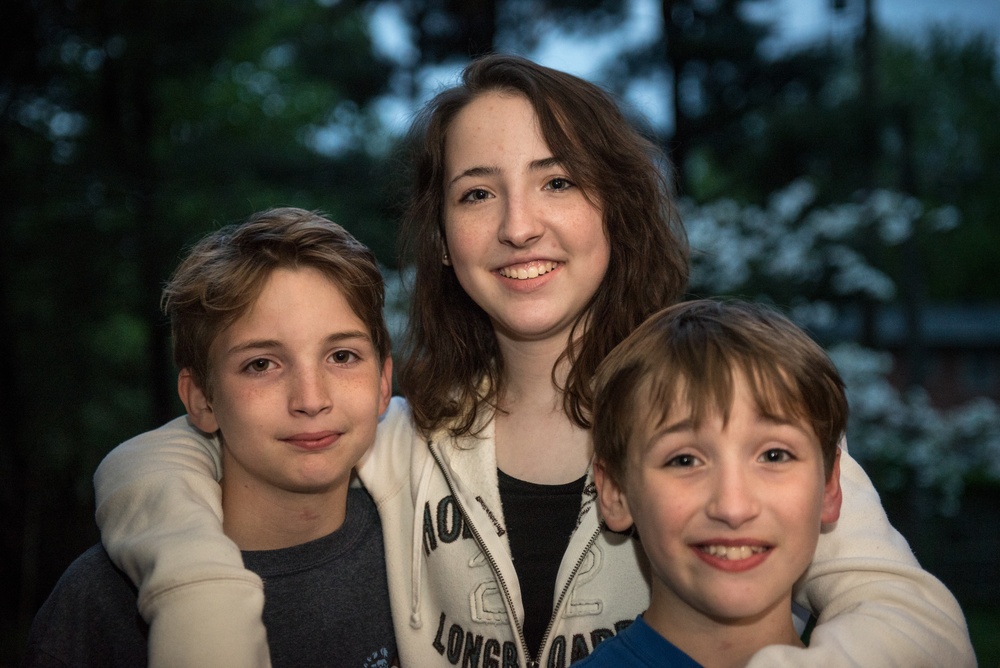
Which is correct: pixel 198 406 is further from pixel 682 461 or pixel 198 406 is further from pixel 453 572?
pixel 682 461

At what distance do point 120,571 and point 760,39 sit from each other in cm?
925

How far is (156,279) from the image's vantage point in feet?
28.3

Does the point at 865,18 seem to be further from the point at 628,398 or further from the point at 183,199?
the point at 628,398

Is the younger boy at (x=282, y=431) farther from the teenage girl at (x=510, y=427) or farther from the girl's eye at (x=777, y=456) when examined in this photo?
the girl's eye at (x=777, y=456)

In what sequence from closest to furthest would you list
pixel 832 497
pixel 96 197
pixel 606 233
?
1. pixel 832 497
2. pixel 606 233
3. pixel 96 197

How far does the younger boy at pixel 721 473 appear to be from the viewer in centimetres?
165

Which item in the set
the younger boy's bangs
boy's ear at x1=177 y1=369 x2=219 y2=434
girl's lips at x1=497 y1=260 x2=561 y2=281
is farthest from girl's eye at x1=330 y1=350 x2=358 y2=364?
the younger boy's bangs

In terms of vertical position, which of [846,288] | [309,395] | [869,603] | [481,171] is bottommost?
[846,288]

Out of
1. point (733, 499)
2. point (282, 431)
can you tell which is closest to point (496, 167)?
point (282, 431)

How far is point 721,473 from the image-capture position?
164cm

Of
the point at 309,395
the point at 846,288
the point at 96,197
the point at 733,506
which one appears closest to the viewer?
the point at 733,506

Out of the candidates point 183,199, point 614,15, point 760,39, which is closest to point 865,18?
point 760,39

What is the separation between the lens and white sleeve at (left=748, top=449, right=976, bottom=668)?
1.59 metres

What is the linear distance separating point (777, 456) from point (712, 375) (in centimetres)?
19
